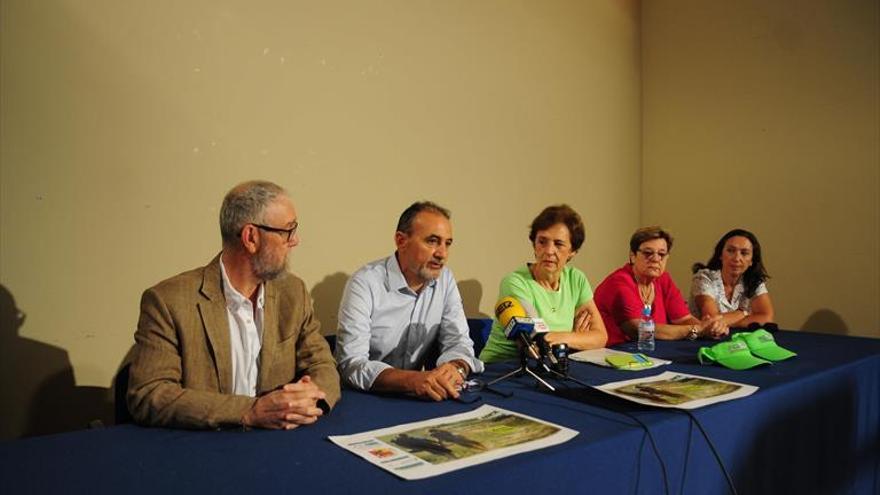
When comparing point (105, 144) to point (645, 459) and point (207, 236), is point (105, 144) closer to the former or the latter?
point (207, 236)

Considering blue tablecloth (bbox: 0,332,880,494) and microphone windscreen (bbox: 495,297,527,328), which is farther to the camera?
microphone windscreen (bbox: 495,297,527,328)

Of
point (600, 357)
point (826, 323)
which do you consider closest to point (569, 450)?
point (600, 357)

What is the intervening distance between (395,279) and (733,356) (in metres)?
1.27

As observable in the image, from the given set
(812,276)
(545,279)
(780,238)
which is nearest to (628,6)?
(780,238)

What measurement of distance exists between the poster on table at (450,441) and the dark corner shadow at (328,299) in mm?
1679

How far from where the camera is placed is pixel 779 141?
173 inches

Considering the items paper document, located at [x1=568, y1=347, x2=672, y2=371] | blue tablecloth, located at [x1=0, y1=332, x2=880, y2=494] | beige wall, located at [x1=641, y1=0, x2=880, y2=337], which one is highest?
beige wall, located at [x1=641, y1=0, x2=880, y2=337]

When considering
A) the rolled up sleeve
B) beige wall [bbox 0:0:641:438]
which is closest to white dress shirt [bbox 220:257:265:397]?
the rolled up sleeve

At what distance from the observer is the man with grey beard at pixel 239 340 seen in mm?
1493

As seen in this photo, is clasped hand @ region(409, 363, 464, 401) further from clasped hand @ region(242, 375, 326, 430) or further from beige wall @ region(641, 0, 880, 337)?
beige wall @ region(641, 0, 880, 337)

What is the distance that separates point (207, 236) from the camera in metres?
2.76

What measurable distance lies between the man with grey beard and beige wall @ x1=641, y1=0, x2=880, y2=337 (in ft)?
12.4

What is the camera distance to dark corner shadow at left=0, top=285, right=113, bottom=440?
2.26m

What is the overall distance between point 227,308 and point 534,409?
3.00 feet
